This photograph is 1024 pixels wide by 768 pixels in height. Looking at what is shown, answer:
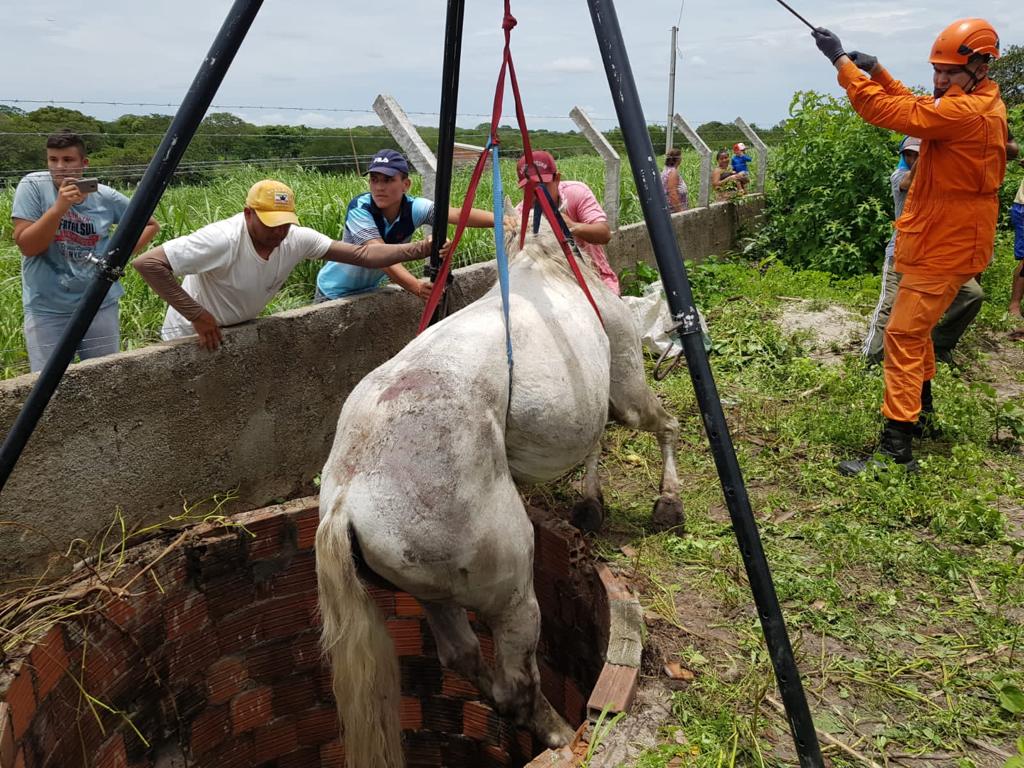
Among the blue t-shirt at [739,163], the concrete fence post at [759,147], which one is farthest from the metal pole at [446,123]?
the blue t-shirt at [739,163]

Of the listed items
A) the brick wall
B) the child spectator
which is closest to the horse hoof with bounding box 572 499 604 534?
the brick wall

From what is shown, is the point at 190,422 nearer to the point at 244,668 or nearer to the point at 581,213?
the point at 244,668

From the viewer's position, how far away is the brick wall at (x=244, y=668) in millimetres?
2957

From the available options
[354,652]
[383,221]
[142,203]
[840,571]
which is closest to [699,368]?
[354,652]

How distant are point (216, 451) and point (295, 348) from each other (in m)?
0.67

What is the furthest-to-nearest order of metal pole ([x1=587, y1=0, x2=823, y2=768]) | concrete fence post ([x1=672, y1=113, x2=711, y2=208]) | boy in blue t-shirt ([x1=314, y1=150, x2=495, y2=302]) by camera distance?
concrete fence post ([x1=672, y1=113, x2=711, y2=208]) → boy in blue t-shirt ([x1=314, y1=150, x2=495, y2=302]) → metal pole ([x1=587, y1=0, x2=823, y2=768])

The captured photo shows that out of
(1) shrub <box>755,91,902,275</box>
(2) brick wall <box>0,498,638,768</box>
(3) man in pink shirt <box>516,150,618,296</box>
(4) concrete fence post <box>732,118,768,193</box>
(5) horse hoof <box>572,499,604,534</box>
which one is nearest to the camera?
(2) brick wall <box>0,498,638,768</box>

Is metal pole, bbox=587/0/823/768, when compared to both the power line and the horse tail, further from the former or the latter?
the power line

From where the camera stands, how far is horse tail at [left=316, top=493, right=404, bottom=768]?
224 centimetres

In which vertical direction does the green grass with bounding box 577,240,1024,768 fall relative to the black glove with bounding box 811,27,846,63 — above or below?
below

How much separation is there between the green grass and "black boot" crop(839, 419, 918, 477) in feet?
0.32

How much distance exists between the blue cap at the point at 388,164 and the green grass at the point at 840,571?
2061 mm

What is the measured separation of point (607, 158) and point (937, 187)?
3412 millimetres

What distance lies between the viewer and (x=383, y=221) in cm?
429
